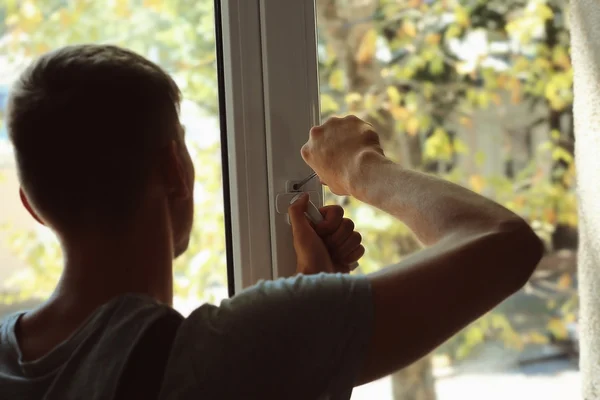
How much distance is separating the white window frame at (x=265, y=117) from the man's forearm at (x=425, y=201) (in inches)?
6.7

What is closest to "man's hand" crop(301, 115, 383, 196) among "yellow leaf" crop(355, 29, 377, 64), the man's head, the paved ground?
the man's head

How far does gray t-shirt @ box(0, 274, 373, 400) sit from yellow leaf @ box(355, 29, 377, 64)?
621 mm

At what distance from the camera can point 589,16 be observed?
899mm

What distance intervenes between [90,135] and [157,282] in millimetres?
163

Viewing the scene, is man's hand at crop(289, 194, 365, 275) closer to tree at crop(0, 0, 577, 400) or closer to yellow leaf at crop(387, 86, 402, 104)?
tree at crop(0, 0, 577, 400)

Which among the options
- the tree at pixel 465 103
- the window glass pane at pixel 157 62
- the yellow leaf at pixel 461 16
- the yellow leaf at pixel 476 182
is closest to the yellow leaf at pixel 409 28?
the tree at pixel 465 103

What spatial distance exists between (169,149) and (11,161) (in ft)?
0.98

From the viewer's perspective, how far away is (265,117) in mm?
931

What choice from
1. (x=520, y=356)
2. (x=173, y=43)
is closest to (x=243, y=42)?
(x=173, y=43)

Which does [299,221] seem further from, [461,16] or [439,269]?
[461,16]

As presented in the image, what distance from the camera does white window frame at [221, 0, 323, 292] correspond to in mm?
922

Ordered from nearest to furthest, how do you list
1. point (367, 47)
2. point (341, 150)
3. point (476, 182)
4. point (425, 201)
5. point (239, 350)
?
point (239, 350) → point (425, 201) → point (341, 150) → point (367, 47) → point (476, 182)

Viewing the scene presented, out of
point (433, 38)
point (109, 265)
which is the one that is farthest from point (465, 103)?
point (109, 265)

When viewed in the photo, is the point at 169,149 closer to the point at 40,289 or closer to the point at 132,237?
the point at 132,237
